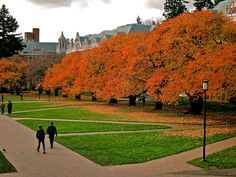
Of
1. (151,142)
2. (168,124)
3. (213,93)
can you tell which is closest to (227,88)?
(213,93)

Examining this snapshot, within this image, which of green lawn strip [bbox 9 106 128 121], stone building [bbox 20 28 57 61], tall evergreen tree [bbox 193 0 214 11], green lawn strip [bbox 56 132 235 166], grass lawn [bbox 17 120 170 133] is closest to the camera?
green lawn strip [bbox 56 132 235 166]

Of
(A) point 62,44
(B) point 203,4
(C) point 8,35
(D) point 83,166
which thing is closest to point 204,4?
(B) point 203,4

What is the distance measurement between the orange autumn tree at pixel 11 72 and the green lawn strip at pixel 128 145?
60841mm

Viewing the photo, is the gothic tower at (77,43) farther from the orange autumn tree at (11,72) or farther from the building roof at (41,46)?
the orange autumn tree at (11,72)

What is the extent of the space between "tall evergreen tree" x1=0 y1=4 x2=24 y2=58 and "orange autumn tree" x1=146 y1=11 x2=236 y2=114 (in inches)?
2376

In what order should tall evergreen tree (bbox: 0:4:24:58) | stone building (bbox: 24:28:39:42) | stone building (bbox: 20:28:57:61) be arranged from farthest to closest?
stone building (bbox: 24:28:39:42), stone building (bbox: 20:28:57:61), tall evergreen tree (bbox: 0:4:24:58)

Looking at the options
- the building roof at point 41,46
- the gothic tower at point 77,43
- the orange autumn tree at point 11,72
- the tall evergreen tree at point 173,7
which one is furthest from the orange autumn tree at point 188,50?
the building roof at point 41,46

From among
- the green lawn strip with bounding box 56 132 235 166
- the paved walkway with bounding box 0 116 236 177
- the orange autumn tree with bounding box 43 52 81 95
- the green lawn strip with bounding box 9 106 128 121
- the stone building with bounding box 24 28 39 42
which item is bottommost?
the paved walkway with bounding box 0 116 236 177

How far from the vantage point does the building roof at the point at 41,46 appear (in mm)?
160000

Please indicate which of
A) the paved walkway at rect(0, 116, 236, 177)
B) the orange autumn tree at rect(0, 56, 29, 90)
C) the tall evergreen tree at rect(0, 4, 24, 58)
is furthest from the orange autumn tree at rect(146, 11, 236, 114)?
the tall evergreen tree at rect(0, 4, 24, 58)

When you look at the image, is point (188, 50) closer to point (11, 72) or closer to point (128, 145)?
point (128, 145)

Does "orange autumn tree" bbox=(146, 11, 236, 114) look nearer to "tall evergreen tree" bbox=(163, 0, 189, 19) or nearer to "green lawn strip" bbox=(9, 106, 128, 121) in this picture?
"green lawn strip" bbox=(9, 106, 128, 121)

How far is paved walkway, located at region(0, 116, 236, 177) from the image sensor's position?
15.4 m

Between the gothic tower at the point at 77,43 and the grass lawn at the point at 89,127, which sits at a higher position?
the gothic tower at the point at 77,43
